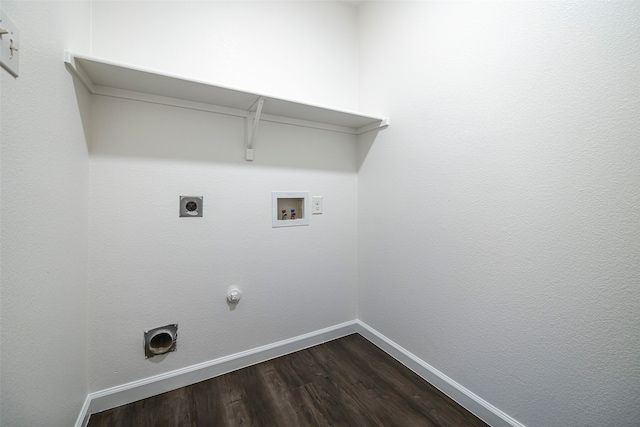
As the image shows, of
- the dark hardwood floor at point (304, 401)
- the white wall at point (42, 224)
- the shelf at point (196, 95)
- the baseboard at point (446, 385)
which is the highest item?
the shelf at point (196, 95)

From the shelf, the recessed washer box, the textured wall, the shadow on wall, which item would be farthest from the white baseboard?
the textured wall

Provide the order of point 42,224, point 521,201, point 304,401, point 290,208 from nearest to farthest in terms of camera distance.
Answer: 1. point 42,224
2. point 521,201
3. point 304,401
4. point 290,208

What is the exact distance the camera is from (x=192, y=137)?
1322 millimetres

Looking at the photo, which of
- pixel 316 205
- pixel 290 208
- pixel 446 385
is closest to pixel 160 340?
pixel 290 208

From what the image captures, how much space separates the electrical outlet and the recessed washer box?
32 mm

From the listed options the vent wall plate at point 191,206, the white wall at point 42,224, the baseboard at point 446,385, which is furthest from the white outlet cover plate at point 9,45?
the baseboard at point 446,385

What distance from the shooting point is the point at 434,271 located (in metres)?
1.33

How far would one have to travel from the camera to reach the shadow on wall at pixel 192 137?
115 centimetres

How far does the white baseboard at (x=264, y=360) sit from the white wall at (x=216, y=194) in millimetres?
48

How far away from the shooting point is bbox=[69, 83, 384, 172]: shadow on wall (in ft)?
→ 3.76

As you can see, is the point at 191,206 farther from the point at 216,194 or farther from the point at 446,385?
the point at 446,385

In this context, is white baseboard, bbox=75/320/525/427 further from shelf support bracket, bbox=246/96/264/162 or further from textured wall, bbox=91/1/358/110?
textured wall, bbox=91/1/358/110

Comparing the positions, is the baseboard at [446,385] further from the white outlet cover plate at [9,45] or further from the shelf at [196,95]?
the white outlet cover plate at [9,45]

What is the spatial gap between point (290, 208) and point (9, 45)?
1243mm
